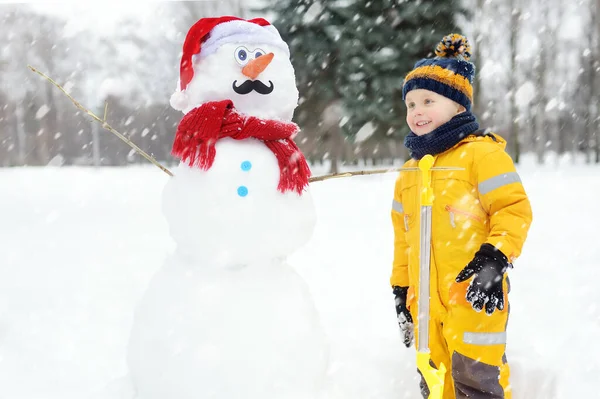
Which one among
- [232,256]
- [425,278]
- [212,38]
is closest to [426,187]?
[425,278]

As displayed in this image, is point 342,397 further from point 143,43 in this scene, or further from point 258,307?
point 143,43

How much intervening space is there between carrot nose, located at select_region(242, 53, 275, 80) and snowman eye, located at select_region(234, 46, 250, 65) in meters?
0.07

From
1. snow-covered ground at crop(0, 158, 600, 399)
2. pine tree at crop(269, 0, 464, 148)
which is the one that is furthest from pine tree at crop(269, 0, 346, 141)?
snow-covered ground at crop(0, 158, 600, 399)

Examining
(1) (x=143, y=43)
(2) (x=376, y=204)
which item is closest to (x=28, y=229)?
(2) (x=376, y=204)

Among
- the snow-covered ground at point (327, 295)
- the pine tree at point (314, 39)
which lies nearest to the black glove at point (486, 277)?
the snow-covered ground at point (327, 295)

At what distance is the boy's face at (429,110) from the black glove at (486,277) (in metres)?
0.70

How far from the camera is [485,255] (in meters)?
2.02

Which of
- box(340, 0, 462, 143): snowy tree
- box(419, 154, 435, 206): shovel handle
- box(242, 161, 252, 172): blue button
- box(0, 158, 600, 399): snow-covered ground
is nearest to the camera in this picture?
box(419, 154, 435, 206): shovel handle

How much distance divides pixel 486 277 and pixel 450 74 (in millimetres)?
977

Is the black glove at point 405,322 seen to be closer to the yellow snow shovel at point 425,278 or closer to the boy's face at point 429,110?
the yellow snow shovel at point 425,278

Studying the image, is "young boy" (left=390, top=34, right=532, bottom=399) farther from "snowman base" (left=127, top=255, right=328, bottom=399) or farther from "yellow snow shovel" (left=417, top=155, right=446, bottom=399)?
"snowman base" (left=127, top=255, right=328, bottom=399)

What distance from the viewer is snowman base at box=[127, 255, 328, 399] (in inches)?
85.3

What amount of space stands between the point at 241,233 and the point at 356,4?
11367mm

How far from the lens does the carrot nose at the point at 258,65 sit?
2.30m
